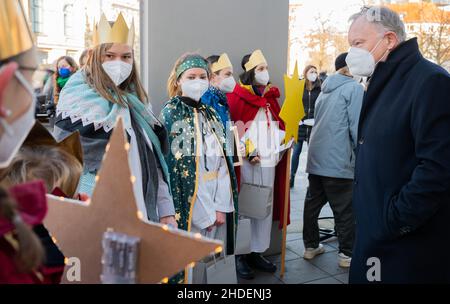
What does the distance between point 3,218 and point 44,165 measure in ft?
1.71

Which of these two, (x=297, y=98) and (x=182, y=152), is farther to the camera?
(x=297, y=98)

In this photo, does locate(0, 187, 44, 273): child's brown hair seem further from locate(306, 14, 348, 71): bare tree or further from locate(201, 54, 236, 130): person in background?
locate(306, 14, 348, 71): bare tree

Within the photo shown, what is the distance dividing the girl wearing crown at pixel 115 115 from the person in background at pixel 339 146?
2.07m

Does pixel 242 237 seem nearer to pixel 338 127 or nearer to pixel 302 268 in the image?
pixel 302 268

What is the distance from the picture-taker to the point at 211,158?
10.1 ft

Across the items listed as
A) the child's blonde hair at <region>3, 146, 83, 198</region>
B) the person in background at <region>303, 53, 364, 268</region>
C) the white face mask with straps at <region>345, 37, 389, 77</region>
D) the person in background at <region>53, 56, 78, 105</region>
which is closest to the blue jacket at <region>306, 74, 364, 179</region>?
the person in background at <region>303, 53, 364, 268</region>

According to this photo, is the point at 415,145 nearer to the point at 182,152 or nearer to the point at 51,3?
the point at 182,152

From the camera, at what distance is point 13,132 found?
764 millimetres

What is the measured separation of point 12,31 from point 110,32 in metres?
1.54

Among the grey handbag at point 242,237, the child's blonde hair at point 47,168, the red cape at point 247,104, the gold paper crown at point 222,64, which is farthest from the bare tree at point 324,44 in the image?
the child's blonde hair at point 47,168
